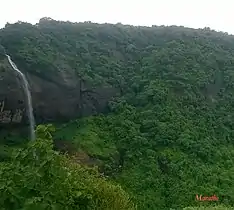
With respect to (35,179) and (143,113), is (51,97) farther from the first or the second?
(35,179)

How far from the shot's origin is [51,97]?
145ft

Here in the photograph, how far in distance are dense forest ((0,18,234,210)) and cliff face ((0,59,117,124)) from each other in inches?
27.8

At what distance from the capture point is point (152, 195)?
3659 centimetres

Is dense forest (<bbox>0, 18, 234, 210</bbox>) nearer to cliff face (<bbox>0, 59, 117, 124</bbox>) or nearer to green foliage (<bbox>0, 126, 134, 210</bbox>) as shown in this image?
cliff face (<bbox>0, 59, 117, 124</bbox>)

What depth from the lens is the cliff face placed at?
136 ft

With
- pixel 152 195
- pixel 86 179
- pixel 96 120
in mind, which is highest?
pixel 86 179

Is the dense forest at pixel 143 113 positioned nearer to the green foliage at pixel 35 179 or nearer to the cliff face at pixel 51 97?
the cliff face at pixel 51 97

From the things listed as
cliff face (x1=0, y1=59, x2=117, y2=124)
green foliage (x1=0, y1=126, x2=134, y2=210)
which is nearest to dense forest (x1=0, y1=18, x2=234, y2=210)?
cliff face (x1=0, y1=59, x2=117, y2=124)

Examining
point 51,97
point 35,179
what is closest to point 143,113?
point 51,97

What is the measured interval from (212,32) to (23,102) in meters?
40.8

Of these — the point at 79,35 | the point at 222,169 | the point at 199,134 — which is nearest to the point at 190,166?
the point at 222,169

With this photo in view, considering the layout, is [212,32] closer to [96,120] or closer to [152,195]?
[96,120]

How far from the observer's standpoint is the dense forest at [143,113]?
3725 cm

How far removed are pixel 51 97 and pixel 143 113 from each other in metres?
9.32
